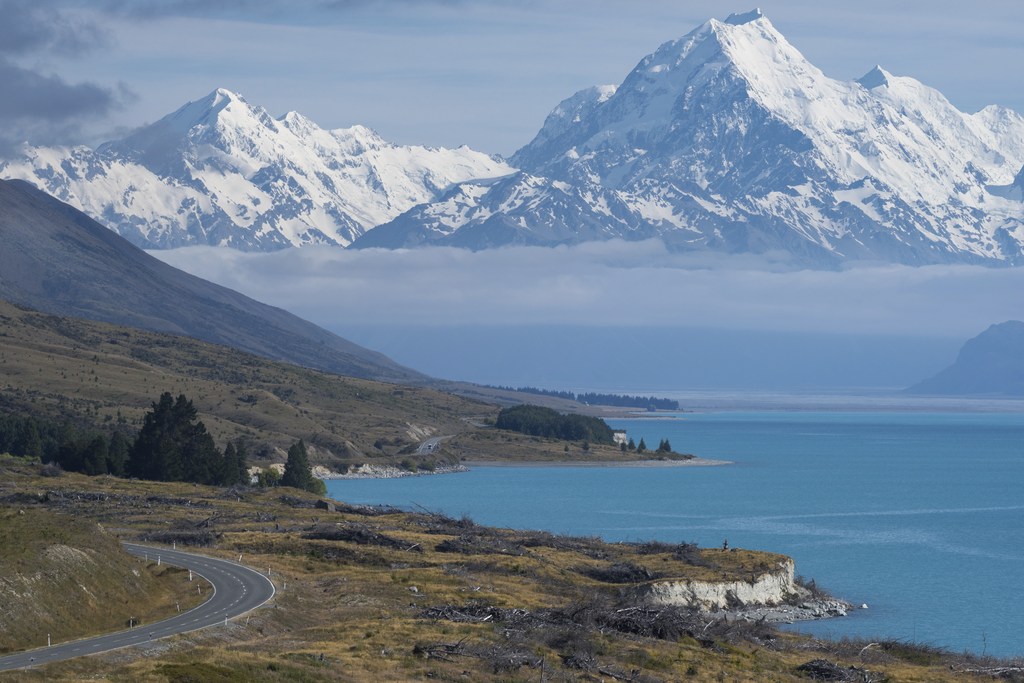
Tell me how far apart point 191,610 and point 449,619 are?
1108cm

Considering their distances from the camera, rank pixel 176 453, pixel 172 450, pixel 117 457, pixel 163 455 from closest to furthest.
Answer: pixel 163 455
pixel 117 457
pixel 172 450
pixel 176 453

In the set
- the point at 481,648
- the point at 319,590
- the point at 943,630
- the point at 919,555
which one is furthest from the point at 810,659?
the point at 919,555

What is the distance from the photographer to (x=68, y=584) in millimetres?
62031

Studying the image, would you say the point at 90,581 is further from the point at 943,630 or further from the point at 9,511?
the point at 943,630

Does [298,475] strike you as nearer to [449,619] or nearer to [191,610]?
[449,619]

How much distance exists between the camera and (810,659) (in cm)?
6812

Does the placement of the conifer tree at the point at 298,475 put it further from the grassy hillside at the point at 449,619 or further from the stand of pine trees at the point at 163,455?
the grassy hillside at the point at 449,619

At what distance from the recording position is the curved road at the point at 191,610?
2110 inches

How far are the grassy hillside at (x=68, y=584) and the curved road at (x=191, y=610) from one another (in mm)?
1367

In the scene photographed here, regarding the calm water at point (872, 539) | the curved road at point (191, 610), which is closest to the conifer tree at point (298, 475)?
the calm water at point (872, 539)

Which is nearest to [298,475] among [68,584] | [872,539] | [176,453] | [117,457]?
[176,453]

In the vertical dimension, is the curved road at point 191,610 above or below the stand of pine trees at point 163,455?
below

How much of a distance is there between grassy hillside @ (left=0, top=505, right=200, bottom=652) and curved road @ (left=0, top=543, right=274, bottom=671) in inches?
53.8

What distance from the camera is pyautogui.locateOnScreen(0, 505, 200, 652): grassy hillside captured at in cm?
5806
